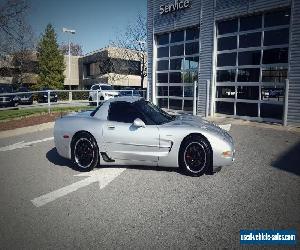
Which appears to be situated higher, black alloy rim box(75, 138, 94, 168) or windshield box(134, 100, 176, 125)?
windshield box(134, 100, 176, 125)

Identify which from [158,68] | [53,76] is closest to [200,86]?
[158,68]

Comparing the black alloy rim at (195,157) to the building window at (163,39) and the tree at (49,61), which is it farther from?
the tree at (49,61)

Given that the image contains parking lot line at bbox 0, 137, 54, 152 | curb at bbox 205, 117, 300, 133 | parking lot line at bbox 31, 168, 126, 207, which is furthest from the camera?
curb at bbox 205, 117, 300, 133

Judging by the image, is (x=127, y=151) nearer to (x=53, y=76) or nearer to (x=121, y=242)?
(x=121, y=242)

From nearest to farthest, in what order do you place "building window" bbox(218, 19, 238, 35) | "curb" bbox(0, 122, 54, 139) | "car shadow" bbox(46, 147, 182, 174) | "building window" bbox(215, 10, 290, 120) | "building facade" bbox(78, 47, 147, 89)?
1. "car shadow" bbox(46, 147, 182, 174)
2. "curb" bbox(0, 122, 54, 139)
3. "building window" bbox(215, 10, 290, 120)
4. "building window" bbox(218, 19, 238, 35)
5. "building facade" bbox(78, 47, 147, 89)

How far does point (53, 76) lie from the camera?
4106 centimetres

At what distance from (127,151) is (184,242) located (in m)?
2.52

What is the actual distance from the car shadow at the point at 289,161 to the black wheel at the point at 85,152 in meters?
3.68

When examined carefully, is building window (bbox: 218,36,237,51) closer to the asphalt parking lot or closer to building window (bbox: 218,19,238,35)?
building window (bbox: 218,19,238,35)

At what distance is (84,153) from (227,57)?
9.44m

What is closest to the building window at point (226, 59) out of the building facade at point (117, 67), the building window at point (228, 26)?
the building window at point (228, 26)

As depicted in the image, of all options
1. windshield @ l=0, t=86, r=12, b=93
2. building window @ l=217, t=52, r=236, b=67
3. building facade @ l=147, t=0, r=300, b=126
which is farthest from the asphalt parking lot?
windshield @ l=0, t=86, r=12, b=93

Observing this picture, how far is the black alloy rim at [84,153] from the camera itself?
17.8 feet

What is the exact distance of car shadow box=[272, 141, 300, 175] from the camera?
17.2 ft
